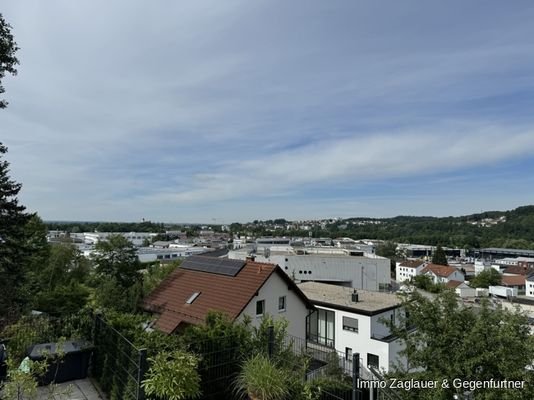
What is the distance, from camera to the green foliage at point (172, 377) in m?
5.39

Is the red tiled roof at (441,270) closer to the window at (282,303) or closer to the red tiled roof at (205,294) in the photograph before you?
the window at (282,303)

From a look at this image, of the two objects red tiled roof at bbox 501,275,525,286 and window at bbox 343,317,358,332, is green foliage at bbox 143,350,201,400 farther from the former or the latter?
red tiled roof at bbox 501,275,525,286

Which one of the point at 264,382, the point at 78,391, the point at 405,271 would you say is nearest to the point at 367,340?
the point at 264,382

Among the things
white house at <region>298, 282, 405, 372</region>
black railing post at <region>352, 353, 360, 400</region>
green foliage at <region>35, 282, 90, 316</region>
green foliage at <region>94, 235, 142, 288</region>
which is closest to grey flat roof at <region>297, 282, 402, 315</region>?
white house at <region>298, 282, 405, 372</region>

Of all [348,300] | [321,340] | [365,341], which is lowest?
[321,340]

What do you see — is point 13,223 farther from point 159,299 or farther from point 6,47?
point 6,47

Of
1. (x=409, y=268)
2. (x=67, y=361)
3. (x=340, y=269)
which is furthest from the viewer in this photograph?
(x=409, y=268)

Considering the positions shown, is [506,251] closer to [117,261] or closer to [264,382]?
[117,261]

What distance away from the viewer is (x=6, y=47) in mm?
11008

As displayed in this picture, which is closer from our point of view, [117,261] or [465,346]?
[465,346]

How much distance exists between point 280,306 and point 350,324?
7745 mm

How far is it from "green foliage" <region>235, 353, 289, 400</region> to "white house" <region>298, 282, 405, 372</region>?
1565 cm

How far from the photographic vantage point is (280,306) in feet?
56.6

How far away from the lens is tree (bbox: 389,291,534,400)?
7363mm
